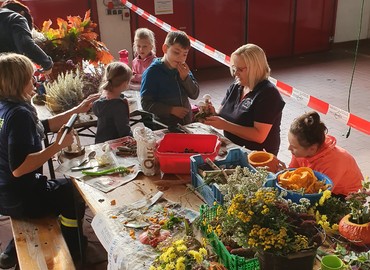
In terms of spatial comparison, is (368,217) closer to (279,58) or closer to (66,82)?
(66,82)

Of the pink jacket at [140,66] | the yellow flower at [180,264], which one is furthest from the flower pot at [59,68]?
the yellow flower at [180,264]

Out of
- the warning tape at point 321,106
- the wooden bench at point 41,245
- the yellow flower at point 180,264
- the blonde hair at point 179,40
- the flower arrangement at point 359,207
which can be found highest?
the blonde hair at point 179,40

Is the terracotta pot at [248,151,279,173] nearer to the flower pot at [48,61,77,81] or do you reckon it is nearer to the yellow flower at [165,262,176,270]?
the yellow flower at [165,262,176,270]

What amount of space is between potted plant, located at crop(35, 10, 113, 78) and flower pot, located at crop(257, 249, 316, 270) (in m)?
3.06

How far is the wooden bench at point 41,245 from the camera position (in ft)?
8.04

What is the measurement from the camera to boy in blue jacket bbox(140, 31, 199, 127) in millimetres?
3299

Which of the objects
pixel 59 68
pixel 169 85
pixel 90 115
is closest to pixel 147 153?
pixel 169 85

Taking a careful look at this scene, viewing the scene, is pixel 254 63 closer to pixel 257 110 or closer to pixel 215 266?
pixel 257 110

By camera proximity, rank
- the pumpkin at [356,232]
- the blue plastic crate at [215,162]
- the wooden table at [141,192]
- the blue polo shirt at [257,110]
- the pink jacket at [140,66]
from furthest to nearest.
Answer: the pink jacket at [140,66]
the blue polo shirt at [257,110]
the wooden table at [141,192]
the blue plastic crate at [215,162]
the pumpkin at [356,232]

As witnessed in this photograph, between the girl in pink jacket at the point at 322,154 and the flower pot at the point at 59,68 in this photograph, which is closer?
the girl in pink jacket at the point at 322,154

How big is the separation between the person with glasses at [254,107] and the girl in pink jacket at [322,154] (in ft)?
1.81

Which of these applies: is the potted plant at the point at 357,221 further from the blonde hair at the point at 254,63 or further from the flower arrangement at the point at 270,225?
the blonde hair at the point at 254,63

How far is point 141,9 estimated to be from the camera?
7.48 m

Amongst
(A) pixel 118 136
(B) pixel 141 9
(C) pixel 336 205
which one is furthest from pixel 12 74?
(B) pixel 141 9
